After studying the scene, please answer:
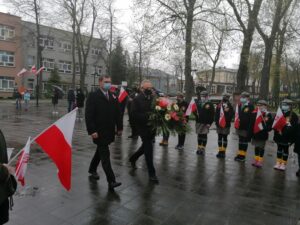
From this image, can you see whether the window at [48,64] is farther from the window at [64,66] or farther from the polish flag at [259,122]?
the polish flag at [259,122]

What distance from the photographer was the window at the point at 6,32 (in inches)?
1656

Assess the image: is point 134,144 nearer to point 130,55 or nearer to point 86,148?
point 86,148

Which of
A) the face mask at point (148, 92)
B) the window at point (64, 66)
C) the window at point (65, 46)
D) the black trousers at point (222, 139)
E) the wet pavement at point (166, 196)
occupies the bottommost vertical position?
the wet pavement at point (166, 196)

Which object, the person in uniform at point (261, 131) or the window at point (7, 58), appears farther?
the window at point (7, 58)

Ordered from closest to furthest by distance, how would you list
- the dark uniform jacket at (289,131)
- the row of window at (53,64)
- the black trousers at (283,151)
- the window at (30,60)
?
the dark uniform jacket at (289,131) → the black trousers at (283,151) → the window at (30,60) → the row of window at (53,64)

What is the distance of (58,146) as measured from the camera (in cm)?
344

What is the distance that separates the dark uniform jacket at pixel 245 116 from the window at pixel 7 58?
42.4 meters

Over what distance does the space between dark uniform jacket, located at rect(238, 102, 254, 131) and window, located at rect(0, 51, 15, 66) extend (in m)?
42.4

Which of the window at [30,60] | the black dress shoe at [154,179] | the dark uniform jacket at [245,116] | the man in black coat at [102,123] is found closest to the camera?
the man in black coat at [102,123]

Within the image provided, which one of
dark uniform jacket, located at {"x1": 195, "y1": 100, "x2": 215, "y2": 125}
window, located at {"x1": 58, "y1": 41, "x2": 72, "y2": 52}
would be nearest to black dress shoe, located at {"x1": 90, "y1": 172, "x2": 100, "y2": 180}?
dark uniform jacket, located at {"x1": 195, "y1": 100, "x2": 215, "y2": 125}

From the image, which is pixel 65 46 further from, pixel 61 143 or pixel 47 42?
pixel 61 143

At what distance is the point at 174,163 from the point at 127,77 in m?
45.9

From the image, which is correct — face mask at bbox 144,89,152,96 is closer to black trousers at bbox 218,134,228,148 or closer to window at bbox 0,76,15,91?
black trousers at bbox 218,134,228,148

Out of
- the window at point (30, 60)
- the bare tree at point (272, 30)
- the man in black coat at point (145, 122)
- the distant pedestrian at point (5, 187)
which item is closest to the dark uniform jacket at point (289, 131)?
the man in black coat at point (145, 122)
